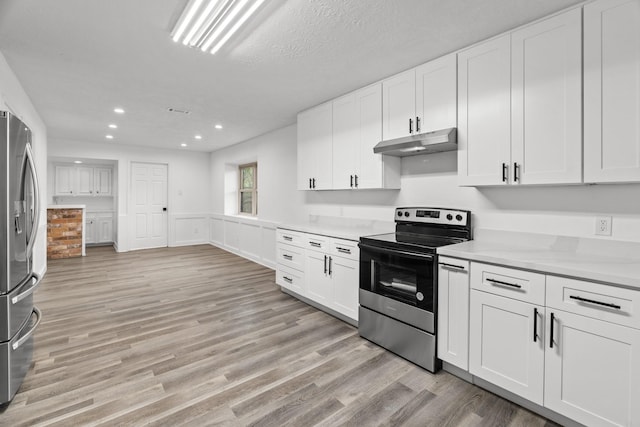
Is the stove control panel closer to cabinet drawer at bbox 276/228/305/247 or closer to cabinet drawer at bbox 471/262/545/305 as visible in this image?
cabinet drawer at bbox 471/262/545/305

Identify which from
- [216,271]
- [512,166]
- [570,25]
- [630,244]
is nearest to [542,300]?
[630,244]

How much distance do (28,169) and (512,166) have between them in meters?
3.34

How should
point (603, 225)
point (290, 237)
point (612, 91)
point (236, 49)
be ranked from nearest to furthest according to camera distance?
1. point (612, 91)
2. point (603, 225)
3. point (236, 49)
4. point (290, 237)

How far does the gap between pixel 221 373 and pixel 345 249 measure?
1481mm

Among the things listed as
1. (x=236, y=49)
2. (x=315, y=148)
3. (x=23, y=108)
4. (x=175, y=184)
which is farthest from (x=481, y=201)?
(x=175, y=184)

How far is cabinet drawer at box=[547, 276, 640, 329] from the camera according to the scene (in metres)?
1.45

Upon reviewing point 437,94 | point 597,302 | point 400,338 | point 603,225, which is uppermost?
point 437,94

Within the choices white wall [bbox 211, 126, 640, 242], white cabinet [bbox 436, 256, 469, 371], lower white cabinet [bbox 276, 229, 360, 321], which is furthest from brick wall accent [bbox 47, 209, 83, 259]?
white cabinet [bbox 436, 256, 469, 371]

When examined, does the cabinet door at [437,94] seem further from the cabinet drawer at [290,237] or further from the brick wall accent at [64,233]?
the brick wall accent at [64,233]

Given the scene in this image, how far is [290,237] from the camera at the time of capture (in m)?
3.81

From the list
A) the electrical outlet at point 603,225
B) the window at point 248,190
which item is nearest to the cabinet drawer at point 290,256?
the electrical outlet at point 603,225

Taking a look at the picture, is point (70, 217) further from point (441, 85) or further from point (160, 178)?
point (441, 85)

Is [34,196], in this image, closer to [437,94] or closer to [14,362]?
[14,362]

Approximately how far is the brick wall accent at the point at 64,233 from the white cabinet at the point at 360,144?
5986 mm
